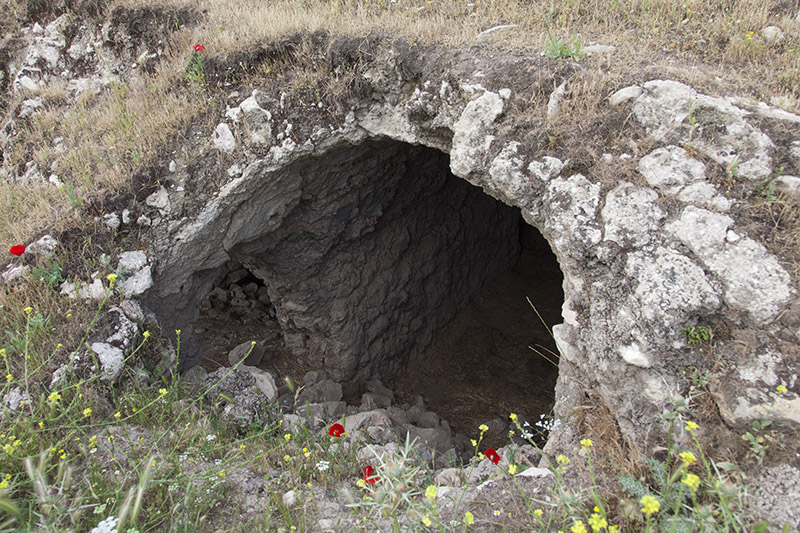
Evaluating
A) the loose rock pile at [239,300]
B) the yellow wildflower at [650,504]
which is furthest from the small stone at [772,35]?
the loose rock pile at [239,300]

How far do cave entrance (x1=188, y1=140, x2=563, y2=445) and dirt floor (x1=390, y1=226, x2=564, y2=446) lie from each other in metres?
0.02

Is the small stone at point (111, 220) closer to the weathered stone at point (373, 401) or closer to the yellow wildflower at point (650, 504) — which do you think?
the weathered stone at point (373, 401)

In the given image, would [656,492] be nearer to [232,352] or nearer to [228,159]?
[228,159]

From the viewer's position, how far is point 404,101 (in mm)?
3725

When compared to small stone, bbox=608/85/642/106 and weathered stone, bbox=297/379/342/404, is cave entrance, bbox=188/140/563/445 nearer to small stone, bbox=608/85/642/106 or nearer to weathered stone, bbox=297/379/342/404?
weathered stone, bbox=297/379/342/404

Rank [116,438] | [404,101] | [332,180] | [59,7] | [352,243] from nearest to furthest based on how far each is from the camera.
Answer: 1. [116,438]
2. [404,101]
3. [332,180]
4. [352,243]
5. [59,7]

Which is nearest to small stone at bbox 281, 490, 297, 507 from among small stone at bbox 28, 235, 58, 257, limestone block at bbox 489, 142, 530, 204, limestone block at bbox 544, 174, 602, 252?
limestone block at bbox 544, 174, 602, 252

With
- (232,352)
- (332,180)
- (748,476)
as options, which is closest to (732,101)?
(748,476)

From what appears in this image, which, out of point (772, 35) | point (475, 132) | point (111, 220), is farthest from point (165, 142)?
point (772, 35)

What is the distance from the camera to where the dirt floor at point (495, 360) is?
534 cm

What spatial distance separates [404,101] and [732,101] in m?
2.05

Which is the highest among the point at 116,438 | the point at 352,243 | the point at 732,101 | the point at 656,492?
the point at 732,101

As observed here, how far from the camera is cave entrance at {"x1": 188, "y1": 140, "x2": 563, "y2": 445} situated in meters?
4.71

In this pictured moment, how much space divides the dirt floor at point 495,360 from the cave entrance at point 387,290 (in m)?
0.02
